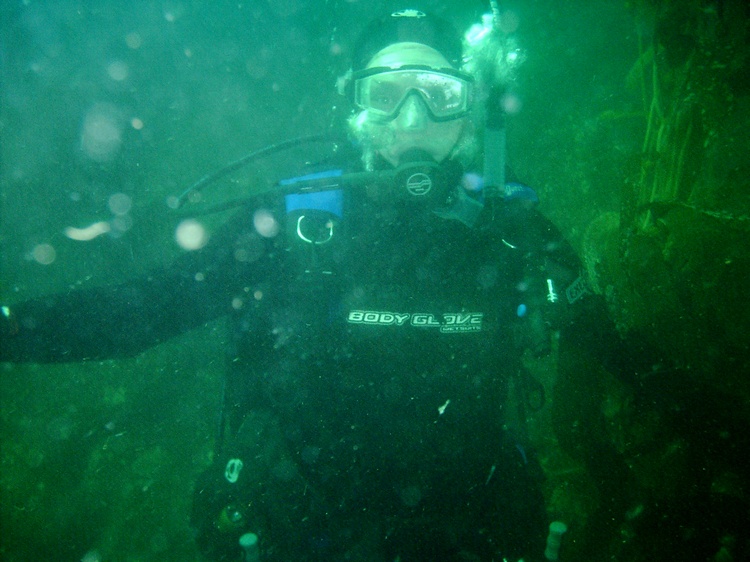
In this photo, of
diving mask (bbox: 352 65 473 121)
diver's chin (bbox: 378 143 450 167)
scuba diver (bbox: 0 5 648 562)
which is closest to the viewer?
scuba diver (bbox: 0 5 648 562)

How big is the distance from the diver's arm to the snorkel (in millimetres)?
1625

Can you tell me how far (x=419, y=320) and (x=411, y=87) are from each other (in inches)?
76.1

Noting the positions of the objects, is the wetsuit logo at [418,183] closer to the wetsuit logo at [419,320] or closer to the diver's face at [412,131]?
the diver's face at [412,131]

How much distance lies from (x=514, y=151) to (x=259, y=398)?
665cm

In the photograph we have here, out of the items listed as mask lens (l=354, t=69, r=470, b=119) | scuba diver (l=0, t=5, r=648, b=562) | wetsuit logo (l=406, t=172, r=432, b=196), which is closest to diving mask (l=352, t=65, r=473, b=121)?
mask lens (l=354, t=69, r=470, b=119)

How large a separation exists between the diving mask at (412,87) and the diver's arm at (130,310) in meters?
1.53

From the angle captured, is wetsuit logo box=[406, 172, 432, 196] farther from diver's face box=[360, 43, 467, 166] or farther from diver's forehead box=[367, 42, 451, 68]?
diver's forehead box=[367, 42, 451, 68]

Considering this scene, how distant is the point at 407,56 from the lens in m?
3.14

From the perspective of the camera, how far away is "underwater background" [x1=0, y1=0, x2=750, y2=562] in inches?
105

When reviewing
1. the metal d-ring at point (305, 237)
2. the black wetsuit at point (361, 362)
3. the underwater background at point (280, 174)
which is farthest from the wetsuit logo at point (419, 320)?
the underwater background at point (280, 174)

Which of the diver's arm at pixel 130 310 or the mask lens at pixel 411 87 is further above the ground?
the mask lens at pixel 411 87

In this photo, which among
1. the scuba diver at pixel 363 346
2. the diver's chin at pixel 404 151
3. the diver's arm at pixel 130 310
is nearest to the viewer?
the diver's arm at pixel 130 310

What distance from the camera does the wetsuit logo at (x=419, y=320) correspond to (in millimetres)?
2311

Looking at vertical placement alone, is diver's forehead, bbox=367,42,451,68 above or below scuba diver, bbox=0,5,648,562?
above
